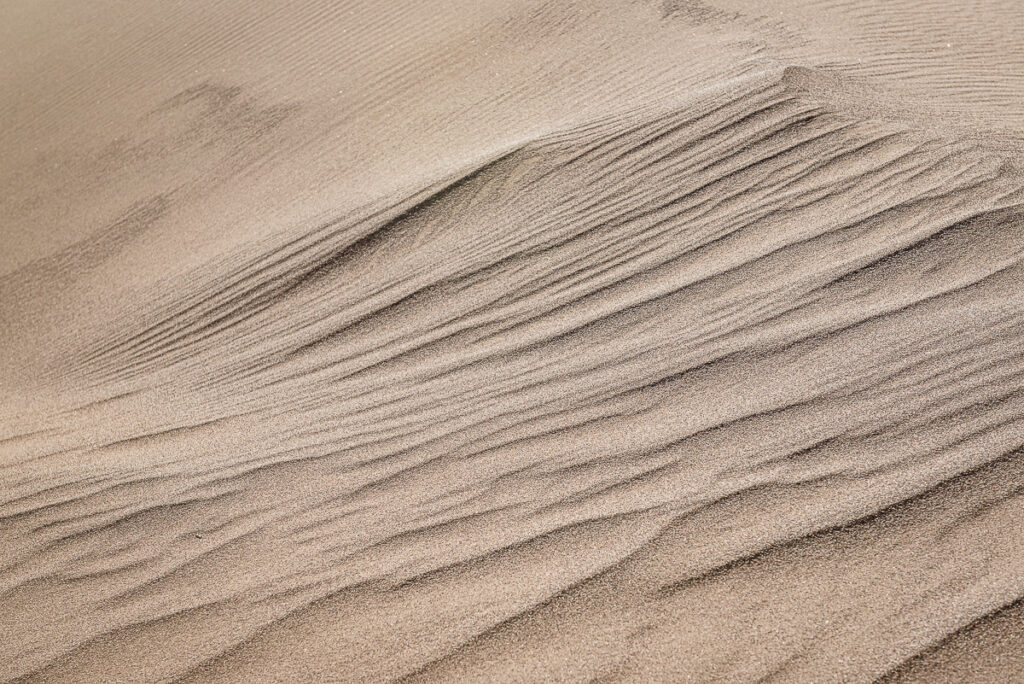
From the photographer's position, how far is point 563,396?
2709 millimetres

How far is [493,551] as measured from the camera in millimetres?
2256

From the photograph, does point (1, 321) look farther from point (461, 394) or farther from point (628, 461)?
point (628, 461)

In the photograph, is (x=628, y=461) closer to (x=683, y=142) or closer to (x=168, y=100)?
(x=683, y=142)

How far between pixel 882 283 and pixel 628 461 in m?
1.24

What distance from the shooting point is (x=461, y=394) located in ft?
9.22

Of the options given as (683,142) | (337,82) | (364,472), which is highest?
(337,82)

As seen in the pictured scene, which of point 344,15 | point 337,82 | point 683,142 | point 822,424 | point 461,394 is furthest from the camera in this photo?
point 344,15

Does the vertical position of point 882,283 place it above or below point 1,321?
below

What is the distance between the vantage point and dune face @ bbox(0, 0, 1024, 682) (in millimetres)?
2064

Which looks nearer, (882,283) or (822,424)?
(822,424)

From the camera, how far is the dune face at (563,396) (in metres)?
2.06

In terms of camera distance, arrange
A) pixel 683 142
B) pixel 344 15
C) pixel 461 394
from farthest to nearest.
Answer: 1. pixel 344 15
2. pixel 683 142
3. pixel 461 394

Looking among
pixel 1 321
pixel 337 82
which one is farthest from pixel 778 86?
pixel 1 321

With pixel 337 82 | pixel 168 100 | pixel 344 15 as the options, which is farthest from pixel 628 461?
pixel 344 15
